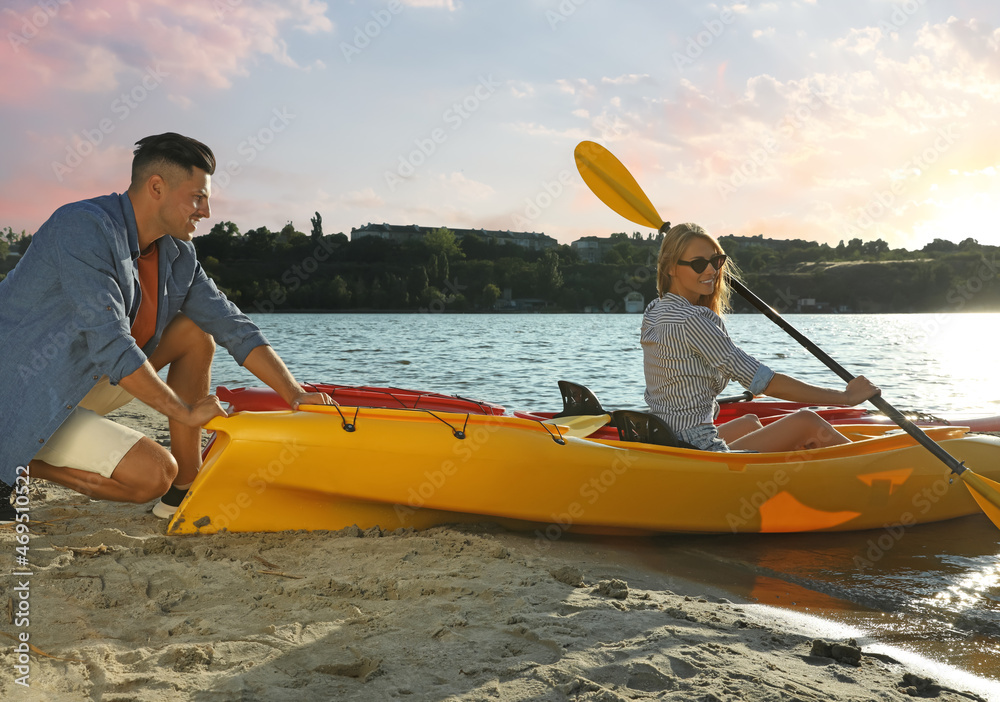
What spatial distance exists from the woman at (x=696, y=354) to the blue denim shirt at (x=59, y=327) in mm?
2102

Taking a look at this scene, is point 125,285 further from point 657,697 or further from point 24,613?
point 657,697

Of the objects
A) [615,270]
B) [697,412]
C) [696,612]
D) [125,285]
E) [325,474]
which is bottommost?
[696,612]

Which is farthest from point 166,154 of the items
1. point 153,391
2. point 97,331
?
point 153,391

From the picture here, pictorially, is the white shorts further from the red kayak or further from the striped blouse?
the striped blouse

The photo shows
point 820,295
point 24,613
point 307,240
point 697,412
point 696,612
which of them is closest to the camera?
point 24,613

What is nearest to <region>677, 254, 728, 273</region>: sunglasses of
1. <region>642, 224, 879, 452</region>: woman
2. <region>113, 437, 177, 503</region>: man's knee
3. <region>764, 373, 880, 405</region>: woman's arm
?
<region>642, 224, 879, 452</region>: woman

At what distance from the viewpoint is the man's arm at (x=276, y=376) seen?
9.99ft

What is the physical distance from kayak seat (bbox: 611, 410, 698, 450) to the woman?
61mm

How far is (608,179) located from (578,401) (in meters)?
1.54

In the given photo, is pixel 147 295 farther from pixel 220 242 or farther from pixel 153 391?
pixel 220 242

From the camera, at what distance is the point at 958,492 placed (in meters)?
3.95

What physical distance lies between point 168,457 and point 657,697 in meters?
1.87

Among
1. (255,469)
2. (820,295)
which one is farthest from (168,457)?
(820,295)

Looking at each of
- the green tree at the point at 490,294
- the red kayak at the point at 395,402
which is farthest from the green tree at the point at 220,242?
the red kayak at the point at 395,402
